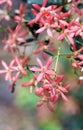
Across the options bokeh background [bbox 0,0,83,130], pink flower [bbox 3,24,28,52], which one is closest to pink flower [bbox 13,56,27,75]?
pink flower [bbox 3,24,28,52]

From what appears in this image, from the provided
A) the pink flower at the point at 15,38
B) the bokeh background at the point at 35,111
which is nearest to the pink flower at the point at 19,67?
the pink flower at the point at 15,38

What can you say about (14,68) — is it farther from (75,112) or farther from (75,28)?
(75,112)

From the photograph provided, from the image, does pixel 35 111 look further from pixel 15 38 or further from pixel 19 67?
pixel 19 67

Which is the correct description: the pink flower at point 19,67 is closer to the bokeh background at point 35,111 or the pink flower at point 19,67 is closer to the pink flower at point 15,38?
the pink flower at point 15,38

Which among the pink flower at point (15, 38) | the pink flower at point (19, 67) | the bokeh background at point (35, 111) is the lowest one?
the pink flower at point (19, 67)

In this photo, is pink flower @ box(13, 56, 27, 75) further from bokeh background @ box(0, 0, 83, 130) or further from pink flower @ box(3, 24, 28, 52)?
bokeh background @ box(0, 0, 83, 130)

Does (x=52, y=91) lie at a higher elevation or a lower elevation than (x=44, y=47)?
lower

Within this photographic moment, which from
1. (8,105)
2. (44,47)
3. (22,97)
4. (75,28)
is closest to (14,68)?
→ (44,47)

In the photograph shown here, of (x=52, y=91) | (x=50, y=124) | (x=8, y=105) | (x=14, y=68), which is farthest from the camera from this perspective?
(x=8, y=105)
